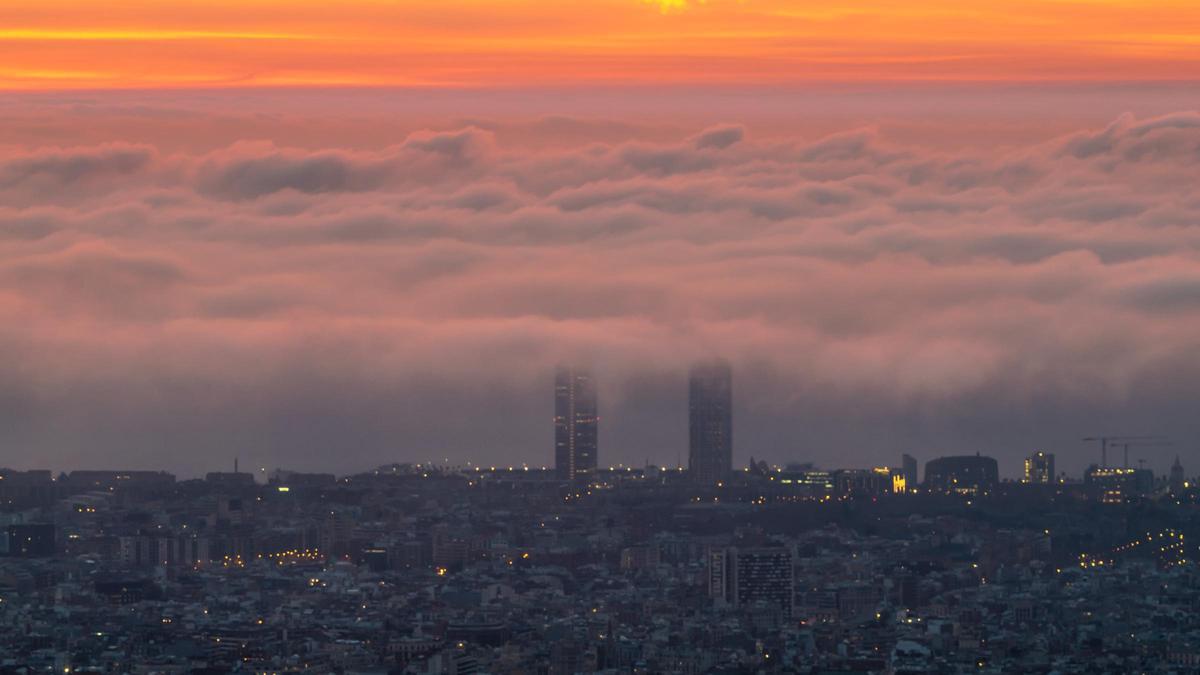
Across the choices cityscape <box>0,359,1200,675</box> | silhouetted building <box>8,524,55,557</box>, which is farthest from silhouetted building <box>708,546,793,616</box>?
silhouetted building <box>8,524,55,557</box>

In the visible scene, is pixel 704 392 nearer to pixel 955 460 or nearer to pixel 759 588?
pixel 955 460

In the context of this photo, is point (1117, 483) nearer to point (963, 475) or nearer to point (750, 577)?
point (963, 475)

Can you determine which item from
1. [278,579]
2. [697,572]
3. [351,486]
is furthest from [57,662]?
[351,486]

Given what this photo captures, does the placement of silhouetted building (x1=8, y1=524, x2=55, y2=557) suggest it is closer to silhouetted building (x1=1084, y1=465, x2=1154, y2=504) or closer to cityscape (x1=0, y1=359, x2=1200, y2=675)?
cityscape (x1=0, y1=359, x2=1200, y2=675)

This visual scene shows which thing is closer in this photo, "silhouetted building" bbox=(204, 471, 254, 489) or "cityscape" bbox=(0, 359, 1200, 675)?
"cityscape" bbox=(0, 359, 1200, 675)

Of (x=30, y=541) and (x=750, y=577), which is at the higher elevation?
(x=30, y=541)

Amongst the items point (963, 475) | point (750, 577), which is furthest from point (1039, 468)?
point (750, 577)

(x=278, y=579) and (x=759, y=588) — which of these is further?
(x=278, y=579)
